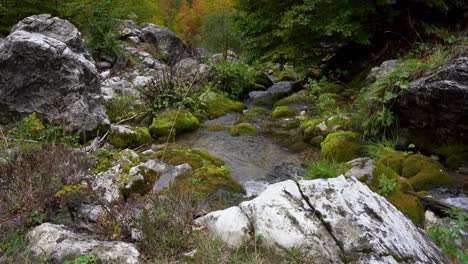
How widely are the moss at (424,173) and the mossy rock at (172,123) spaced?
4867 mm

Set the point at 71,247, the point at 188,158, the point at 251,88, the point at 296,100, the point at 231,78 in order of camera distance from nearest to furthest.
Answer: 1. the point at 71,247
2. the point at 188,158
3. the point at 296,100
4. the point at 231,78
5. the point at 251,88

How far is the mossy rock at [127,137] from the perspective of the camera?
719cm

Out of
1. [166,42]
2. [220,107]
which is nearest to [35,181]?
[220,107]

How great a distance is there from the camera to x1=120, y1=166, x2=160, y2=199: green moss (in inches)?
179

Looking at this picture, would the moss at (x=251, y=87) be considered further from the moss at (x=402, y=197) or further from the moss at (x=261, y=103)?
the moss at (x=402, y=197)

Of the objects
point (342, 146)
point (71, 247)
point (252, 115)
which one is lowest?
point (252, 115)

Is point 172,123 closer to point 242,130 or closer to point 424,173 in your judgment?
point 242,130

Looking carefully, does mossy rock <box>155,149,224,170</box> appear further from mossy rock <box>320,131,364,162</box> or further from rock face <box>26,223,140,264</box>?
rock face <box>26,223,140,264</box>

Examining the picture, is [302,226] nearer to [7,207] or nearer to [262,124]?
[7,207]

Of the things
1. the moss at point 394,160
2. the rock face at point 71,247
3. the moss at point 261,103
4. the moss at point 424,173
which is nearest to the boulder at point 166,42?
the moss at point 261,103

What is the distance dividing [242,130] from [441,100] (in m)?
4.23

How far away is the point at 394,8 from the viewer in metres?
10.4

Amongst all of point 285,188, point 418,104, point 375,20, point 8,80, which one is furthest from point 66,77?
point 375,20

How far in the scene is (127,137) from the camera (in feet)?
24.3
